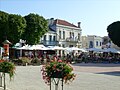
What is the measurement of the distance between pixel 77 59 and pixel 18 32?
950 cm

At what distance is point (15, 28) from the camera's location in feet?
145

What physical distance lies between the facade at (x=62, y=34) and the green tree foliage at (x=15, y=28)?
16750mm

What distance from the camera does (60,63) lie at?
391 inches

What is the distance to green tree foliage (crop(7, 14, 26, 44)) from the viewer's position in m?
44.2

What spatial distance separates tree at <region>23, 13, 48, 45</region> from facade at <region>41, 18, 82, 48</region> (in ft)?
40.3

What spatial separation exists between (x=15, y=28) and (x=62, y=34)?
23.5 metres

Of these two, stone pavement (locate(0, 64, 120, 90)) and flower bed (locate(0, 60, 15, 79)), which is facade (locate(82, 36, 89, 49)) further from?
flower bed (locate(0, 60, 15, 79))

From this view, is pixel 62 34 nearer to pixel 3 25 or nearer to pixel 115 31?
pixel 115 31

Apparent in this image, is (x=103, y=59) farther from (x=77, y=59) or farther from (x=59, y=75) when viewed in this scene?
(x=59, y=75)

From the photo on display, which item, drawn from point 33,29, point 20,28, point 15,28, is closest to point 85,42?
point 33,29

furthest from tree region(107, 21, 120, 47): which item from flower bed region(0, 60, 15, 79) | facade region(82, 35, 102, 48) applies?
flower bed region(0, 60, 15, 79)

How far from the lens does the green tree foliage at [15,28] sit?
1738 inches

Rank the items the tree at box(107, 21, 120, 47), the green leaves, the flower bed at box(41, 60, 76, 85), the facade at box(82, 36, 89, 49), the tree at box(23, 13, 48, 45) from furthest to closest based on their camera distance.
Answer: the facade at box(82, 36, 89, 49) < the tree at box(107, 21, 120, 47) < the tree at box(23, 13, 48, 45) < the green leaves < the flower bed at box(41, 60, 76, 85)

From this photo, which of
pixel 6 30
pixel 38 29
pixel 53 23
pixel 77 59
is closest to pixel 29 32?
pixel 38 29
